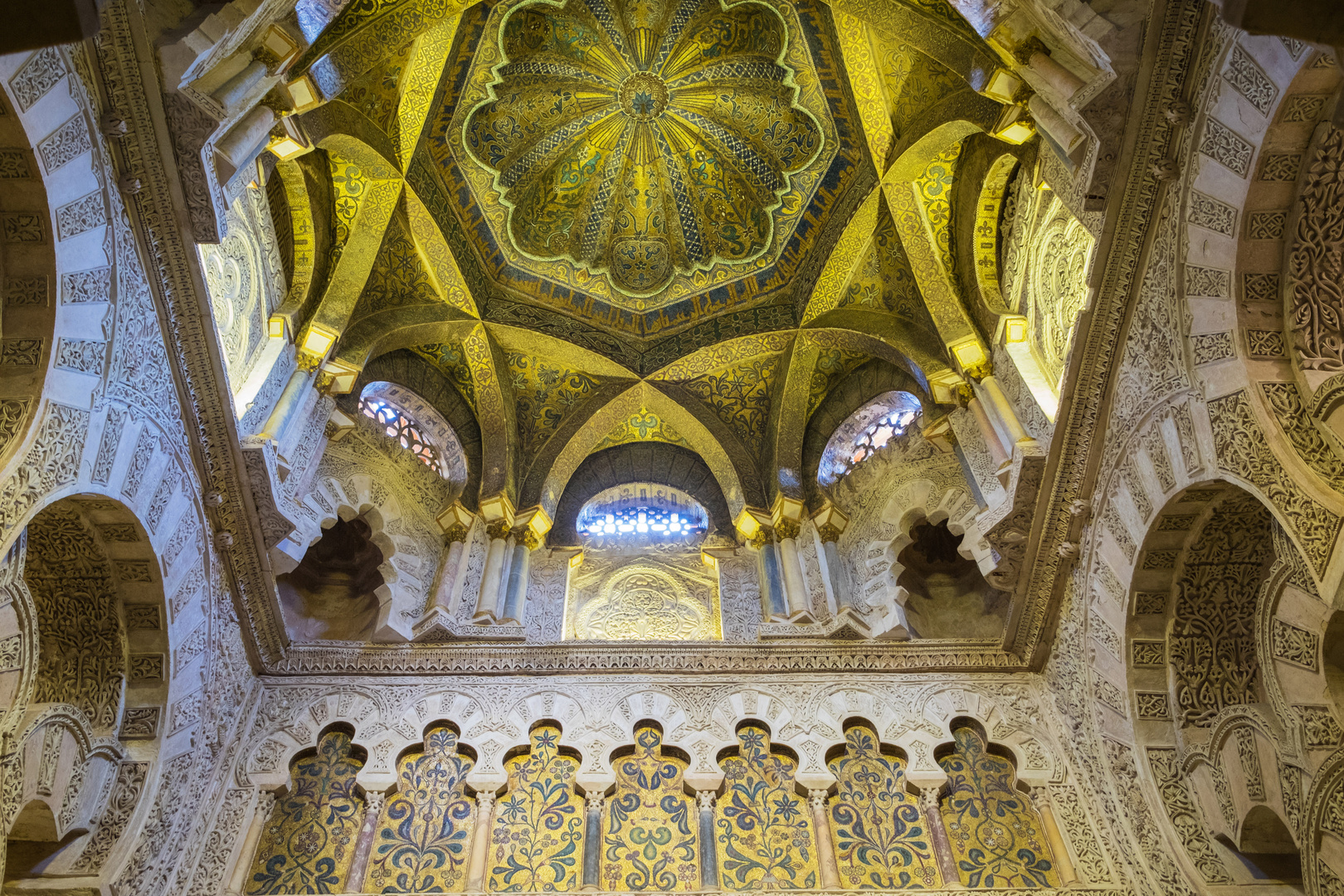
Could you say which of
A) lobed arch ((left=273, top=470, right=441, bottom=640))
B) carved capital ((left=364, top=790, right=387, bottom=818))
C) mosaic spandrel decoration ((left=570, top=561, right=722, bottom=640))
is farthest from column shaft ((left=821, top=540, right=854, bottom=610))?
carved capital ((left=364, top=790, right=387, bottom=818))

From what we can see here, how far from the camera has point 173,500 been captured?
21.8 ft

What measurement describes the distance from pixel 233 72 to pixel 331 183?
3056mm

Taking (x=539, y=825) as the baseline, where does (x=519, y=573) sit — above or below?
above

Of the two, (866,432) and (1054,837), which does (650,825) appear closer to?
(1054,837)

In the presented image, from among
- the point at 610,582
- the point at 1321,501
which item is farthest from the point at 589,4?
the point at 1321,501

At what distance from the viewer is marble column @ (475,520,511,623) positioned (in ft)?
28.6

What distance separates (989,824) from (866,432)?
4.33 meters

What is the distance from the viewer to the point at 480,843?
691cm

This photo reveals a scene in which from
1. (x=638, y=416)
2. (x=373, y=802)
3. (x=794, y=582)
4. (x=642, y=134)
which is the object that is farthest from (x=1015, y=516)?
(x=642, y=134)

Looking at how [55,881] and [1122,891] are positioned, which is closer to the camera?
[55,881]

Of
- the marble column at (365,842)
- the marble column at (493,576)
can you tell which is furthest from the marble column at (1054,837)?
the marble column at (365,842)

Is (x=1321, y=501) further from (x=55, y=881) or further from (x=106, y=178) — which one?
(x=55, y=881)

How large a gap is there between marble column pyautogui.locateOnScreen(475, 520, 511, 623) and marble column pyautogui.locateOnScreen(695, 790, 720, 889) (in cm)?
258

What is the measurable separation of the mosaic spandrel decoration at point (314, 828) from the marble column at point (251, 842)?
1.8 inches
